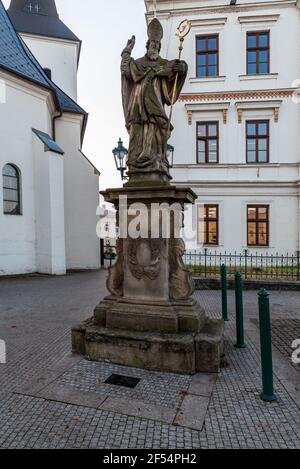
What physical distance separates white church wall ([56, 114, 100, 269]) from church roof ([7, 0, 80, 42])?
953 cm

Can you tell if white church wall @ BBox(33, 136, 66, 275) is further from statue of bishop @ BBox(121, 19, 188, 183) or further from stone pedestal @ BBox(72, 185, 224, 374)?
statue of bishop @ BBox(121, 19, 188, 183)

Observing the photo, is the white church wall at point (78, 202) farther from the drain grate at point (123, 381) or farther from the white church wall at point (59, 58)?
the drain grate at point (123, 381)

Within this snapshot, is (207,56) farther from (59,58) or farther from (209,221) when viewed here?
(59,58)

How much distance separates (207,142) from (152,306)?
1408cm

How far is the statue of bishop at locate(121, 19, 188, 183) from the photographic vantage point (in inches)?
162

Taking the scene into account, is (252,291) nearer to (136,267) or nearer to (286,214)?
(136,267)

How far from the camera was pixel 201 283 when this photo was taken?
32.0 feet

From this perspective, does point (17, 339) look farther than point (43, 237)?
No

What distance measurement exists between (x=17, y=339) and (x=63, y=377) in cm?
178

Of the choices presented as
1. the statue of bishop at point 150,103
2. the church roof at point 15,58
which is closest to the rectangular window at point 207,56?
the church roof at point 15,58

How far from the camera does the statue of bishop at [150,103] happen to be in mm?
4117

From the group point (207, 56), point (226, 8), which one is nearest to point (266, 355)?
point (207, 56)

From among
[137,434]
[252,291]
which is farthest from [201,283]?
[137,434]

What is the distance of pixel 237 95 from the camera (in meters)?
16.2
